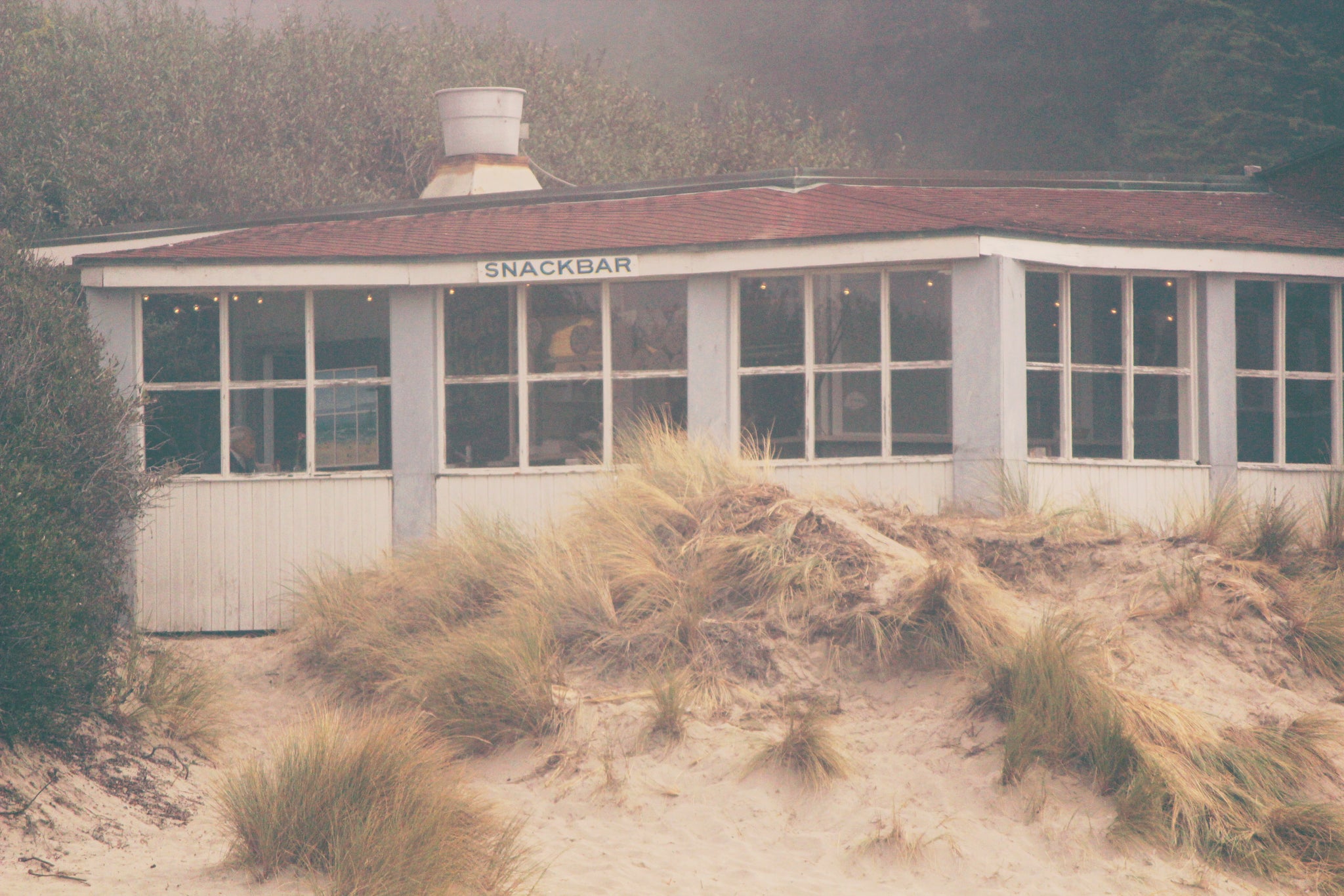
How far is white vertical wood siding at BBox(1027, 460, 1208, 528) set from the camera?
11.9m

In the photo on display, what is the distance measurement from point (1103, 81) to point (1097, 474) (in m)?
27.2

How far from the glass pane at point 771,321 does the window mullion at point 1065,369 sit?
2293mm

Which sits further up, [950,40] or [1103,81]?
[950,40]

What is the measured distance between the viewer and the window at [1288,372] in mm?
12836

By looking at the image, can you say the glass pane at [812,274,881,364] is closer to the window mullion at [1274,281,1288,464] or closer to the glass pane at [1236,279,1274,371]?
the glass pane at [1236,279,1274,371]

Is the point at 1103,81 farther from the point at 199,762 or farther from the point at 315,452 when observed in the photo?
the point at 199,762

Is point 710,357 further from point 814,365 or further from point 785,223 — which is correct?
point 785,223

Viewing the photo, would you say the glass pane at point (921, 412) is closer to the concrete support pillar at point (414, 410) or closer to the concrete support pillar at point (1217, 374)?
the concrete support pillar at point (1217, 374)

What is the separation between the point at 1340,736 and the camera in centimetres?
852

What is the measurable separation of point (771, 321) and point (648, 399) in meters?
1.34

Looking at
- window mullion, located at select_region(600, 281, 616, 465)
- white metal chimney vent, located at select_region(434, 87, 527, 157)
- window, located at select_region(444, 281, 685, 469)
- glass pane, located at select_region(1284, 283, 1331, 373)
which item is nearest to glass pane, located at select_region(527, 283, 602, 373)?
window, located at select_region(444, 281, 685, 469)

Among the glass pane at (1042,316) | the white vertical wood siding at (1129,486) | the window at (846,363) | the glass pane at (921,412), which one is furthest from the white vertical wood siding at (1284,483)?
the window at (846,363)

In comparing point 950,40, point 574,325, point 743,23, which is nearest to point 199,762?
point 574,325

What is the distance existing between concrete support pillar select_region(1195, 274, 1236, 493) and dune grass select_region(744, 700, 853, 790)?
228 inches
